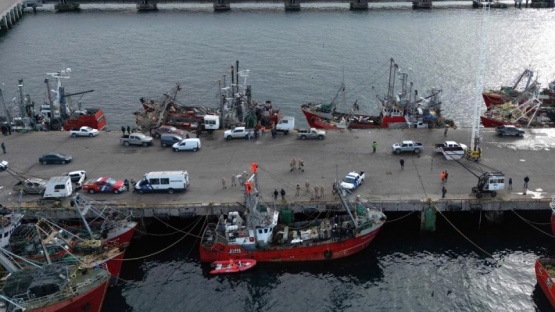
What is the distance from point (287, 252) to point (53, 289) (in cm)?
2183

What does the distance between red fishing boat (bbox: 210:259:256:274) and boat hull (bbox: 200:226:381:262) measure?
1.40ft

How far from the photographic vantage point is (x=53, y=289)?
4947cm

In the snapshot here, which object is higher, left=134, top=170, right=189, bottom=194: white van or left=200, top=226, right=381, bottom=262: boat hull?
left=134, top=170, right=189, bottom=194: white van

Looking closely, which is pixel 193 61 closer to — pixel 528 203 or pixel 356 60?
pixel 356 60

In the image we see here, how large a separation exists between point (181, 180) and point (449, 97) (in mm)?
67518

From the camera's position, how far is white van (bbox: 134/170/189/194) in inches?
2517

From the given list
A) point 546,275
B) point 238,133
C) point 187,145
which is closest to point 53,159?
point 187,145

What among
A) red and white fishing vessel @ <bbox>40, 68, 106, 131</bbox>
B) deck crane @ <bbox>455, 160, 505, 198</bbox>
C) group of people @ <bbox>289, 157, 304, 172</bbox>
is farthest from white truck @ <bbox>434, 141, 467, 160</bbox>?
red and white fishing vessel @ <bbox>40, 68, 106, 131</bbox>

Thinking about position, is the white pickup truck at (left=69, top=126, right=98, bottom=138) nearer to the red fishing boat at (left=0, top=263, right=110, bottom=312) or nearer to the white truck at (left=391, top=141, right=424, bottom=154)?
the red fishing boat at (left=0, top=263, right=110, bottom=312)

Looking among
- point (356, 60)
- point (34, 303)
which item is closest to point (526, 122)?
point (356, 60)

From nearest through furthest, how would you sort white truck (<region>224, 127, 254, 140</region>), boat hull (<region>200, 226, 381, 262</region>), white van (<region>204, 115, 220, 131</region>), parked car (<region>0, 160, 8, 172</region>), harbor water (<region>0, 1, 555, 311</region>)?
harbor water (<region>0, 1, 555, 311</region>)
boat hull (<region>200, 226, 381, 262</region>)
parked car (<region>0, 160, 8, 172</region>)
white truck (<region>224, 127, 254, 140</region>)
white van (<region>204, 115, 220, 131</region>)

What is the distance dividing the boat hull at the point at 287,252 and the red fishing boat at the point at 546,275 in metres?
15.2

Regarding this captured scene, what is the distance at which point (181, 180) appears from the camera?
6412 cm

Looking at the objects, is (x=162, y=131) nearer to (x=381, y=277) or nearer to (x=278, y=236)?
(x=278, y=236)
